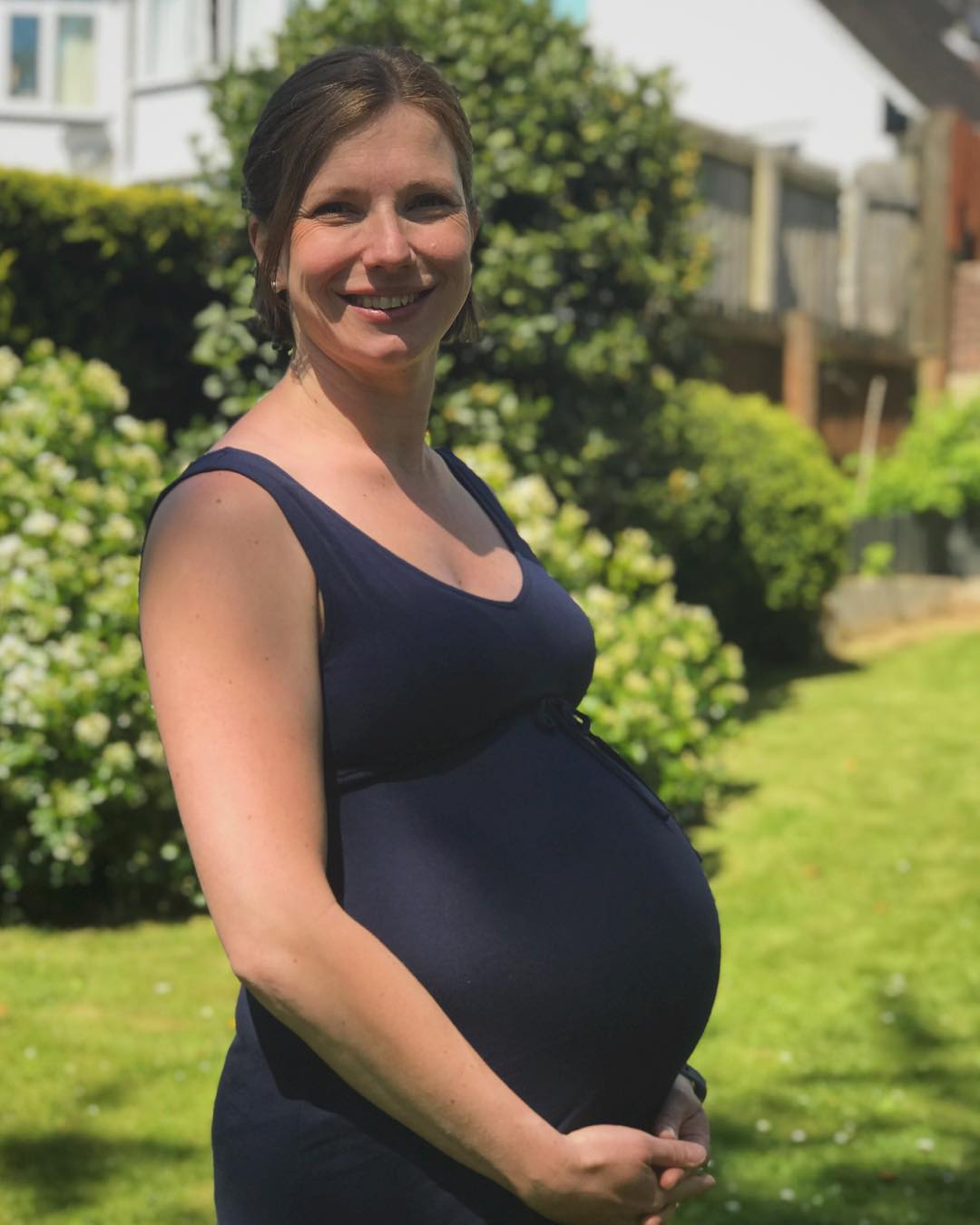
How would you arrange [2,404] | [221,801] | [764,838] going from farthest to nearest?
1. [764,838]
2. [2,404]
3. [221,801]

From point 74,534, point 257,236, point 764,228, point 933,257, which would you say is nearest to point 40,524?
point 74,534

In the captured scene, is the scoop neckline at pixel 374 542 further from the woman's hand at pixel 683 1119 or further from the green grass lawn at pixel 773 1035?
the green grass lawn at pixel 773 1035

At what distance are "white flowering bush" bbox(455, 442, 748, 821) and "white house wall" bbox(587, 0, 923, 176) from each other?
1420 centimetres

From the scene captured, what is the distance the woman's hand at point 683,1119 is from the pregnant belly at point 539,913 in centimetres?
3

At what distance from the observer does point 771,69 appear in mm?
21234

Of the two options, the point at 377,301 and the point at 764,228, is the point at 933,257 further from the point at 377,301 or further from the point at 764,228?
the point at 377,301

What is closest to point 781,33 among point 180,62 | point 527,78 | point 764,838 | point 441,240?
point 180,62

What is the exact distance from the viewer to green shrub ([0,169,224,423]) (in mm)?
8352

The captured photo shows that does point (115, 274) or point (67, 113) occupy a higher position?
point (115, 274)

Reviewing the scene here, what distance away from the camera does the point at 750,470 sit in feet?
34.9

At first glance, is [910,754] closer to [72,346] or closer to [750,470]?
[750,470]

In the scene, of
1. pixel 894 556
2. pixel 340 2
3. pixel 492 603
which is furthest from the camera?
pixel 894 556

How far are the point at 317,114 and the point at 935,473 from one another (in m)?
12.8

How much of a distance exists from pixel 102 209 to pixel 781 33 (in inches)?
581
